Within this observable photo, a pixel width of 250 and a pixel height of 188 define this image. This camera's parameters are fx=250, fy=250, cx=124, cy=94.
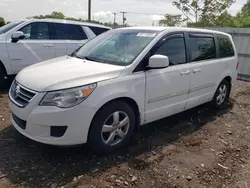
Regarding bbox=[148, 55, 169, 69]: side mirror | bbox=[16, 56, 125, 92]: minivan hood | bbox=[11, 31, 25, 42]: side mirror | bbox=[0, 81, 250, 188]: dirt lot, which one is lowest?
bbox=[0, 81, 250, 188]: dirt lot

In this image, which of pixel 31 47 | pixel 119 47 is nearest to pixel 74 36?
pixel 31 47

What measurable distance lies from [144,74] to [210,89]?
1908 millimetres

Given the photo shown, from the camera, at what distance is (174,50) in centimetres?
388

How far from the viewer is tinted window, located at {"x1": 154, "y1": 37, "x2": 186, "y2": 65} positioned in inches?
145

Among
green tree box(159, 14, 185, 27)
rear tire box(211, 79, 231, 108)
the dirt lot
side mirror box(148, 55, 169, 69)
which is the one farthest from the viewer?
green tree box(159, 14, 185, 27)

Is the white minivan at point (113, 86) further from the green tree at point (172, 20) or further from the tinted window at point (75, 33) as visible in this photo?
the green tree at point (172, 20)

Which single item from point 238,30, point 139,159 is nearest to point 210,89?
point 139,159

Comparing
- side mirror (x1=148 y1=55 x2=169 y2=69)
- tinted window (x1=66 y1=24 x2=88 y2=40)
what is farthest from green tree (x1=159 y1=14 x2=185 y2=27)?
side mirror (x1=148 y1=55 x2=169 y2=69)

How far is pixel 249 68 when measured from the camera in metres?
8.75

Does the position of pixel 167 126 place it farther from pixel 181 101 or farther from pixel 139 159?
pixel 139 159

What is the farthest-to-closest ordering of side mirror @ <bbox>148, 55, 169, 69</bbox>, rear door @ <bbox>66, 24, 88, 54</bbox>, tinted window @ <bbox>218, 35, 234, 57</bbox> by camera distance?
1. rear door @ <bbox>66, 24, 88, 54</bbox>
2. tinted window @ <bbox>218, 35, 234, 57</bbox>
3. side mirror @ <bbox>148, 55, 169, 69</bbox>

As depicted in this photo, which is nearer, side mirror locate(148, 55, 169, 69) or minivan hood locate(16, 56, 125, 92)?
minivan hood locate(16, 56, 125, 92)

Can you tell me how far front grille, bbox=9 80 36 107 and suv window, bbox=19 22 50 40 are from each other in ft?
10.7

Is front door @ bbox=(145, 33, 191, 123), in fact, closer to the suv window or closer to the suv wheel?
the suv wheel
